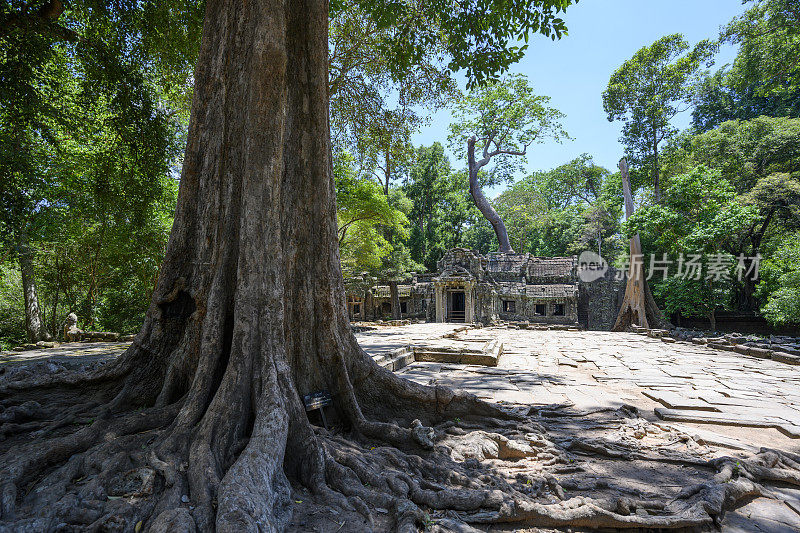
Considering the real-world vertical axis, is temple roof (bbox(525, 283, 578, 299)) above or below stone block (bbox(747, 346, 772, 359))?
above

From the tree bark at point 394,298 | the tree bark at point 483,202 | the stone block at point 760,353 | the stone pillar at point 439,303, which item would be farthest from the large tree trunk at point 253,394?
the tree bark at point 483,202

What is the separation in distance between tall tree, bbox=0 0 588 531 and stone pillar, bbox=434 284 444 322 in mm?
19438

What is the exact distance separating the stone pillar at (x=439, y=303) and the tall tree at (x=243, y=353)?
19438mm

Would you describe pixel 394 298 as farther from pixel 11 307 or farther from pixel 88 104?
pixel 88 104

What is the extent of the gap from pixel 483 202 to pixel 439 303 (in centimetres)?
1109

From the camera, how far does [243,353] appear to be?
9.32 ft

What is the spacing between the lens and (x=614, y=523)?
2.13 metres

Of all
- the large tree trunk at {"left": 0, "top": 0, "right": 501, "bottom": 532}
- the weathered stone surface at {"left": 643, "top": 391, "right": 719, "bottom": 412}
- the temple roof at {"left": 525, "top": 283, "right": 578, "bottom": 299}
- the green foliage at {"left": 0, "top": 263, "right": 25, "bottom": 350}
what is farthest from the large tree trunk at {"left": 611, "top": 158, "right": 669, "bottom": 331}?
the green foliage at {"left": 0, "top": 263, "right": 25, "bottom": 350}

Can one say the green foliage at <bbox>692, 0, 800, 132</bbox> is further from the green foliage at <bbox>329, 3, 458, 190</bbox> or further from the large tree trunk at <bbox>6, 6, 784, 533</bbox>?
the large tree trunk at <bbox>6, 6, 784, 533</bbox>

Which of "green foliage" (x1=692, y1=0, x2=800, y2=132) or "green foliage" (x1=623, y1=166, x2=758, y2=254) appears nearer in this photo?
"green foliage" (x1=692, y1=0, x2=800, y2=132)

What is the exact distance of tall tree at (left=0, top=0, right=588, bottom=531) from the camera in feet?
7.23

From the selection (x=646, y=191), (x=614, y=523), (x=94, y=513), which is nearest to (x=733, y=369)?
(x=614, y=523)

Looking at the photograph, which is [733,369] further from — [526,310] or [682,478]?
[526,310]

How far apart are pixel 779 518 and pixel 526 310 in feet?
73.9
